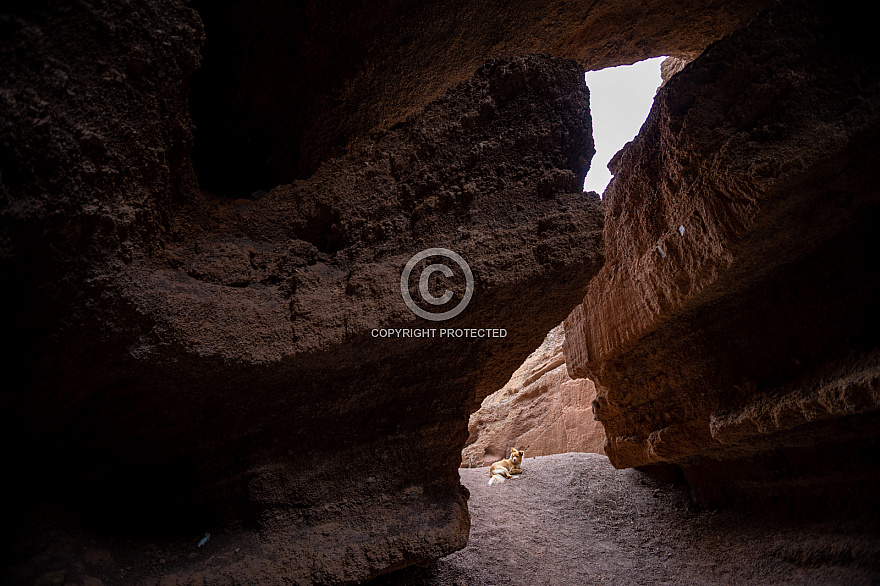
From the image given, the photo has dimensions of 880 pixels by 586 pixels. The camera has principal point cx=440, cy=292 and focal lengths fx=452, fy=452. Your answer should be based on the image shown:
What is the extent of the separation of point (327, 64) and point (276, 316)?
1141mm

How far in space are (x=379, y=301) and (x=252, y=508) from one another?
107cm

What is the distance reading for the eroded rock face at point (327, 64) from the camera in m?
1.86

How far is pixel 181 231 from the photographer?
1.62 metres

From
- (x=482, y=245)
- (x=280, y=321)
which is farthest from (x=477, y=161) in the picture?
(x=280, y=321)

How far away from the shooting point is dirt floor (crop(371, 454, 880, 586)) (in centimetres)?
210

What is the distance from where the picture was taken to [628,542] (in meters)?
2.96

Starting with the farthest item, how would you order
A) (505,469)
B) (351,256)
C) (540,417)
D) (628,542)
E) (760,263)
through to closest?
(540,417) < (505,469) < (628,542) < (760,263) < (351,256)

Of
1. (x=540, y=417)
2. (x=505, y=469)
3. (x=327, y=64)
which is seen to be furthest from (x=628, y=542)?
(x=540, y=417)

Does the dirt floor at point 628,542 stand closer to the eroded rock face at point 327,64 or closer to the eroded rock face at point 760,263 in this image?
the eroded rock face at point 760,263

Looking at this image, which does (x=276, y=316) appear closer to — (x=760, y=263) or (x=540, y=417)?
(x=760, y=263)

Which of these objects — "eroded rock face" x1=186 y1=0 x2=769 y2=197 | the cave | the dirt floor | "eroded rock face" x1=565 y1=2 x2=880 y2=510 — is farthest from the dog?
"eroded rock face" x1=186 y1=0 x2=769 y2=197

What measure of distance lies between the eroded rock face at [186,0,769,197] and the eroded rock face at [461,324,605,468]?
4.13 meters

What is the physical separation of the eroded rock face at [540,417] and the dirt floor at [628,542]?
1849mm

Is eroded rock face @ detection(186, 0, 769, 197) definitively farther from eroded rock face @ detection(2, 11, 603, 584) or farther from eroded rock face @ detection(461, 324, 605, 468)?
eroded rock face @ detection(461, 324, 605, 468)
